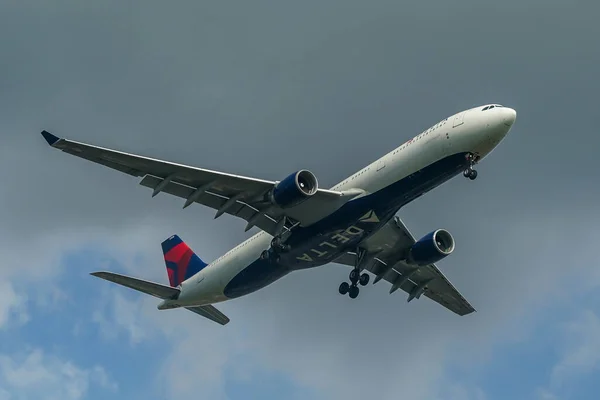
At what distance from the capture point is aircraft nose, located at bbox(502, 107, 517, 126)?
4594cm

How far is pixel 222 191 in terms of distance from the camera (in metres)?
49.4

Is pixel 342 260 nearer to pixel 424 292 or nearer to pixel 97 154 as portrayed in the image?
pixel 424 292

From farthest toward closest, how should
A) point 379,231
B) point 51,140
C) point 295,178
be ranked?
1. point 379,231
2. point 295,178
3. point 51,140

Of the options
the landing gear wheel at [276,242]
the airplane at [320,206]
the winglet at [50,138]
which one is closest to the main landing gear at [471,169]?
Answer: the airplane at [320,206]

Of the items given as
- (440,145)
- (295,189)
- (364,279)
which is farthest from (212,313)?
(440,145)

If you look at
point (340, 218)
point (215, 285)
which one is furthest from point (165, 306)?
point (340, 218)

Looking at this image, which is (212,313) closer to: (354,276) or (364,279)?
(354,276)

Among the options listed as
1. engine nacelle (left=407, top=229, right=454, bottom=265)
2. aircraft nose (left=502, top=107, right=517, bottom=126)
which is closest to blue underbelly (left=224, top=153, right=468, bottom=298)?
aircraft nose (left=502, top=107, right=517, bottom=126)

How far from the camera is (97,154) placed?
151ft

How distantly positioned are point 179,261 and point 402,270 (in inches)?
570

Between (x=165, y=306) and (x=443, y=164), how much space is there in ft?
68.5

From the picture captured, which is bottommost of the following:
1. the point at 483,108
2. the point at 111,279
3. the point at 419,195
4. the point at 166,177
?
the point at 111,279

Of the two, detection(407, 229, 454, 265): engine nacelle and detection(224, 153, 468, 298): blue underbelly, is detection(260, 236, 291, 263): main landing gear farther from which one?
detection(407, 229, 454, 265): engine nacelle

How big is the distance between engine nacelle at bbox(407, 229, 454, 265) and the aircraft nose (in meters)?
9.99
